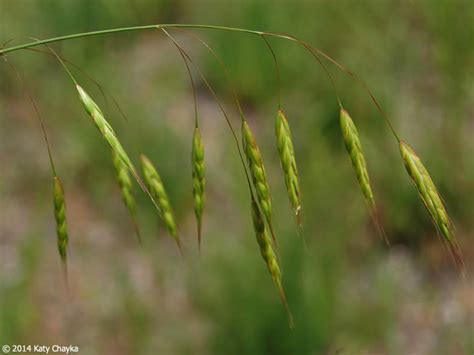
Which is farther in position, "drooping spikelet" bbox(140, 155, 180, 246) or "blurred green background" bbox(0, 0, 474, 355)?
"blurred green background" bbox(0, 0, 474, 355)

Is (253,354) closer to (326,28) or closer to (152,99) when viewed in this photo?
(152,99)

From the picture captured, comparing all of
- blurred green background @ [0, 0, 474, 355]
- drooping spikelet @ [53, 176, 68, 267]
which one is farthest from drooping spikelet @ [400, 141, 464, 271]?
blurred green background @ [0, 0, 474, 355]

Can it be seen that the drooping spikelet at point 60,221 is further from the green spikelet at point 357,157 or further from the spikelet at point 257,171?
the green spikelet at point 357,157

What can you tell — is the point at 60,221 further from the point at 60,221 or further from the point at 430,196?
the point at 430,196

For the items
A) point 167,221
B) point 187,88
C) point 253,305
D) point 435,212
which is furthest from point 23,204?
point 435,212

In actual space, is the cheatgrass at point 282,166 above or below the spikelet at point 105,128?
below

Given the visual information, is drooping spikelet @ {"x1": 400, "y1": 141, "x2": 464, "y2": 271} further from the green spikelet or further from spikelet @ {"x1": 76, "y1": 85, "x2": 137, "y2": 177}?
spikelet @ {"x1": 76, "y1": 85, "x2": 137, "y2": 177}

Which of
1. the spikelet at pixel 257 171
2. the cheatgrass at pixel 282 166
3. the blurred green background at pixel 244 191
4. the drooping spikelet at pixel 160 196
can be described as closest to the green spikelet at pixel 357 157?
the cheatgrass at pixel 282 166
